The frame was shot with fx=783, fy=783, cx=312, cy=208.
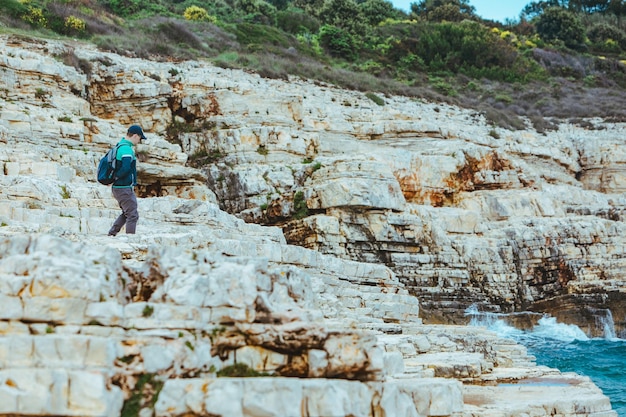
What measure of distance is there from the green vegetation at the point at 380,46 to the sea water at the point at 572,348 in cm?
1006

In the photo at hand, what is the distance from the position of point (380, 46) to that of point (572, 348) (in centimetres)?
2800

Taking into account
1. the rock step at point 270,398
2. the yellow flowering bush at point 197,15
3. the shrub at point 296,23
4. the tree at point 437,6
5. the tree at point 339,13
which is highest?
the tree at point 437,6

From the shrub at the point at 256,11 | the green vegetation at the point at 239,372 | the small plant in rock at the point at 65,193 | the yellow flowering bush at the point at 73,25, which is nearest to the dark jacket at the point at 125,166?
the small plant in rock at the point at 65,193

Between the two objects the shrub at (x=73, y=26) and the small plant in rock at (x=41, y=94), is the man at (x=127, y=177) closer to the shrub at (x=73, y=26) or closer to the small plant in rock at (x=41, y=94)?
the small plant in rock at (x=41, y=94)

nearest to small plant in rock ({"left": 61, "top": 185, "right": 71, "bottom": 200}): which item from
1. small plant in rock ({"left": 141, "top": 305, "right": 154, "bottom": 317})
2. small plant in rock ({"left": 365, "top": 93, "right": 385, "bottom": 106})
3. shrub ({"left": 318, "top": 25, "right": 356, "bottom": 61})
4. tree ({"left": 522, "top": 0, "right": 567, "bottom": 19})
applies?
small plant in rock ({"left": 141, "top": 305, "right": 154, "bottom": 317})

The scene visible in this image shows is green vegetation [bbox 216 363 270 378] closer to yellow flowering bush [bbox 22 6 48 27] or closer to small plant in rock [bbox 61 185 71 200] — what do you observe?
small plant in rock [bbox 61 185 71 200]

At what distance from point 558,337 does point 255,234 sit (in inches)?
367

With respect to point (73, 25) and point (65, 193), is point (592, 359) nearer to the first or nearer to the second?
point (65, 193)

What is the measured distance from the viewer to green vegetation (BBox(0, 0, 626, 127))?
2952cm

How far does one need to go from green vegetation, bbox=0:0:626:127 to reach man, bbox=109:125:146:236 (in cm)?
1088

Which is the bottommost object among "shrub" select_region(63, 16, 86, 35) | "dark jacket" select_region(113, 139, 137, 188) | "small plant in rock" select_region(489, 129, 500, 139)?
"dark jacket" select_region(113, 139, 137, 188)

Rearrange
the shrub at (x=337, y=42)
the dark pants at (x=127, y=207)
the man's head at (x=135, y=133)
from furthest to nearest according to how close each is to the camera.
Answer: the shrub at (x=337, y=42) → the dark pants at (x=127, y=207) → the man's head at (x=135, y=133)

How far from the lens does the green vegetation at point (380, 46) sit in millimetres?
29516

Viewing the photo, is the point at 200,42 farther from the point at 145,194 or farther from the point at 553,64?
the point at 553,64
